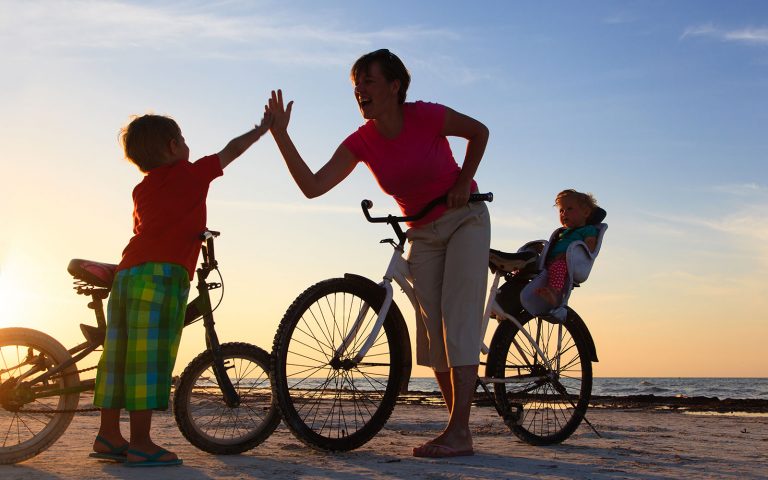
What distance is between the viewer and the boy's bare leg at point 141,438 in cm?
413

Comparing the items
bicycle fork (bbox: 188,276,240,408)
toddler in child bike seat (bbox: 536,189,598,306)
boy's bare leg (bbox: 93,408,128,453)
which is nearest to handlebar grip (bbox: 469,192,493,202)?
toddler in child bike seat (bbox: 536,189,598,306)

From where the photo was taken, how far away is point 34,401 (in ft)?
15.4

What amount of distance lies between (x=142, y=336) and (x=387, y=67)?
80.4 inches

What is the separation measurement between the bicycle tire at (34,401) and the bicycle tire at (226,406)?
0.63 m

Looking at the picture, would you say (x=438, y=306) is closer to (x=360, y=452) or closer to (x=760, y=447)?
(x=360, y=452)

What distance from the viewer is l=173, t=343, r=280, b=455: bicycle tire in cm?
478

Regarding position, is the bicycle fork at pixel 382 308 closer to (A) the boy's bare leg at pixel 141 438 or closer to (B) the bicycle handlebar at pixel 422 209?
(B) the bicycle handlebar at pixel 422 209

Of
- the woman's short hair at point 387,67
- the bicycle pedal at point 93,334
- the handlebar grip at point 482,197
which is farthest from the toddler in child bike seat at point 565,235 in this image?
the bicycle pedal at point 93,334

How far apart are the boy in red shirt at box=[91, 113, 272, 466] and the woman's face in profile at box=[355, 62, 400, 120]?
89cm

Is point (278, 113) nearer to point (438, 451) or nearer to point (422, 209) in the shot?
point (422, 209)

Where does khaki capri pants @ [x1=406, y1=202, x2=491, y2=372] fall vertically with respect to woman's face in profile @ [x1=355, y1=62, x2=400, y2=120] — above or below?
below

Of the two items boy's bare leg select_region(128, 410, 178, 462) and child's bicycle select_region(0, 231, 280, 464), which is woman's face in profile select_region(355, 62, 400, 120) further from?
boy's bare leg select_region(128, 410, 178, 462)

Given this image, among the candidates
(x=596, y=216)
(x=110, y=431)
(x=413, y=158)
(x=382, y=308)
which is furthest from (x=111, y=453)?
(x=596, y=216)

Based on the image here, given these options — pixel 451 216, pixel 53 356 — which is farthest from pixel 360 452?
pixel 53 356
